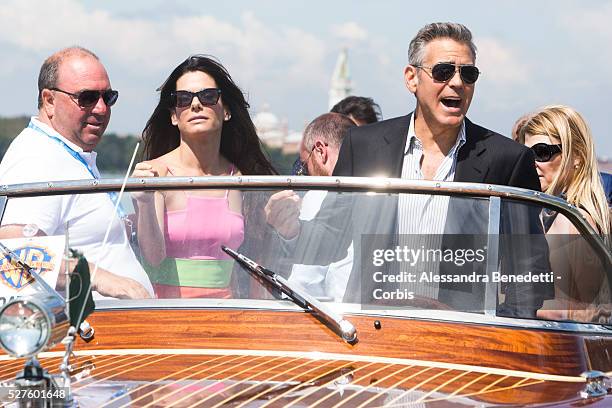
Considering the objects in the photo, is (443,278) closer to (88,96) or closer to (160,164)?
(160,164)

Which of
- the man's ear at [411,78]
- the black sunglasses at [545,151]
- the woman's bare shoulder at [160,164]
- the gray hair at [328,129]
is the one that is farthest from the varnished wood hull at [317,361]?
the gray hair at [328,129]

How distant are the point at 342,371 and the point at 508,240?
780 mm

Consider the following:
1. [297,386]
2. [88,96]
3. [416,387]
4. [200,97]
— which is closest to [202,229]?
[297,386]

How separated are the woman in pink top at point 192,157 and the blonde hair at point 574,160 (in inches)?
56.4

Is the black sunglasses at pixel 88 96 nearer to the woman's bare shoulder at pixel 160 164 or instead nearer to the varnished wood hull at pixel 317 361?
the woman's bare shoulder at pixel 160 164

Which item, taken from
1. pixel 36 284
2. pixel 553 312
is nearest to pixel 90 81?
pixel 36 284

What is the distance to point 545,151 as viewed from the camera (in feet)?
19.0

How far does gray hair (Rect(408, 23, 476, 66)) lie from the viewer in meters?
4.84

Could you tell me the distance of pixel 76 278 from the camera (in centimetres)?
315

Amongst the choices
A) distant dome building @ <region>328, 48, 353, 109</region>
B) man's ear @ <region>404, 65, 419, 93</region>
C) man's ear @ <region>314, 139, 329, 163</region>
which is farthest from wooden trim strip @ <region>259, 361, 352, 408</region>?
distant dome building @ <region>328, 48, 353, 109</region>

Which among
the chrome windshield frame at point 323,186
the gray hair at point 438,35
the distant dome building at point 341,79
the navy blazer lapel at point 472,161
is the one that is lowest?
the chrome windshield frame at point 323,186

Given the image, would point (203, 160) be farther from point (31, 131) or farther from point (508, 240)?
point (508, 240)

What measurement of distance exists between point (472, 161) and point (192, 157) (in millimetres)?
1355

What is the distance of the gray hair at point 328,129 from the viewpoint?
6.33 meters
